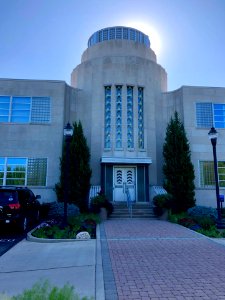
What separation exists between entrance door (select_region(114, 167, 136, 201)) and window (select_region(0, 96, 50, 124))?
6072 millimetres

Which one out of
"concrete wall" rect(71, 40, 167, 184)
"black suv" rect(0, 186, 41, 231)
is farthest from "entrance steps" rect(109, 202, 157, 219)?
"black suv" rect(0, 186, 41, 231)

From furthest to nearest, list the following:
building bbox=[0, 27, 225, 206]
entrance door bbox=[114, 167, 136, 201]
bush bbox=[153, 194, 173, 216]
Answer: entrance door bbox=[114, 167, 136, 201]
building bbox=[0, 27, 225, 206]
bush bbox=[153, 194, 173, 216]

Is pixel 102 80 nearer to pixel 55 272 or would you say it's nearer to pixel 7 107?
pixel 7 107

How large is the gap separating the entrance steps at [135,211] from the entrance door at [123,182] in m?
0.99

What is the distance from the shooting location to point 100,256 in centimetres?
633

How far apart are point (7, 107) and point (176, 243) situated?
46.7ft

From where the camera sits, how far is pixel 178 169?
16312mm

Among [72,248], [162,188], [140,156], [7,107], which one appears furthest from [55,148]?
[72,248]

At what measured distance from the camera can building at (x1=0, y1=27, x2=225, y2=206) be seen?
1677 centimetres

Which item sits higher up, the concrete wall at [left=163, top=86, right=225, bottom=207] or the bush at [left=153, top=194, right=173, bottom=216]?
the concrete wall at [left=163, top=86, right=225, bottom=207]

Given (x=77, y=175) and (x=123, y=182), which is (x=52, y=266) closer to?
(x=77, y=175)

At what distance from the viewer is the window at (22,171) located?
16.3 m

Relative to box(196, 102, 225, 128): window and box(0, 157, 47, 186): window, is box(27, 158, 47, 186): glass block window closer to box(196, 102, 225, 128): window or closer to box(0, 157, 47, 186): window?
box(0, 157, 47, 186): window

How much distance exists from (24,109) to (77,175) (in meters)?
5.99
